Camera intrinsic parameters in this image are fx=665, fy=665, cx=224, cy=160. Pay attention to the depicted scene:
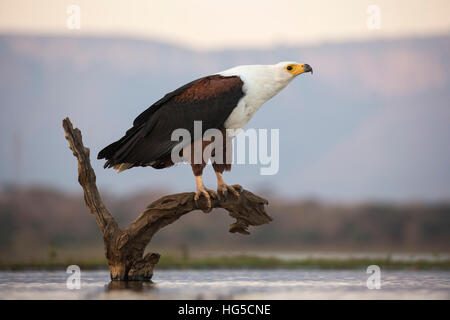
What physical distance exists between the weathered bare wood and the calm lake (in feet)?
1.06

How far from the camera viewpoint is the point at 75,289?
820cm

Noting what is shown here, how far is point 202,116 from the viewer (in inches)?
343

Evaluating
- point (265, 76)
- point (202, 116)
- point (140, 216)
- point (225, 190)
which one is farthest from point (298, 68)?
point (140, 216)

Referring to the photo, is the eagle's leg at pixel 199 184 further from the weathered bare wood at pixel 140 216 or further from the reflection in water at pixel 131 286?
the reflection in water at pixel 131 286

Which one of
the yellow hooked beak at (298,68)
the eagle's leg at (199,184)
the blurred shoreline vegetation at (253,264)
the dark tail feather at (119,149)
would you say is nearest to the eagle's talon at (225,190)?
the eagle's leg at (199,184)

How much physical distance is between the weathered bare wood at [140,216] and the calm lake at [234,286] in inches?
12.8

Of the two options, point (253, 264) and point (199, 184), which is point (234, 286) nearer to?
point (199, 184)

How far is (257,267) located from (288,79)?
4184mm

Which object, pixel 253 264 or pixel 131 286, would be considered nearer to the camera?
pixel 131 286

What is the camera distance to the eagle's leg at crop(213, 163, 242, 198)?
29.1 feet

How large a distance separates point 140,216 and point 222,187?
116cm
